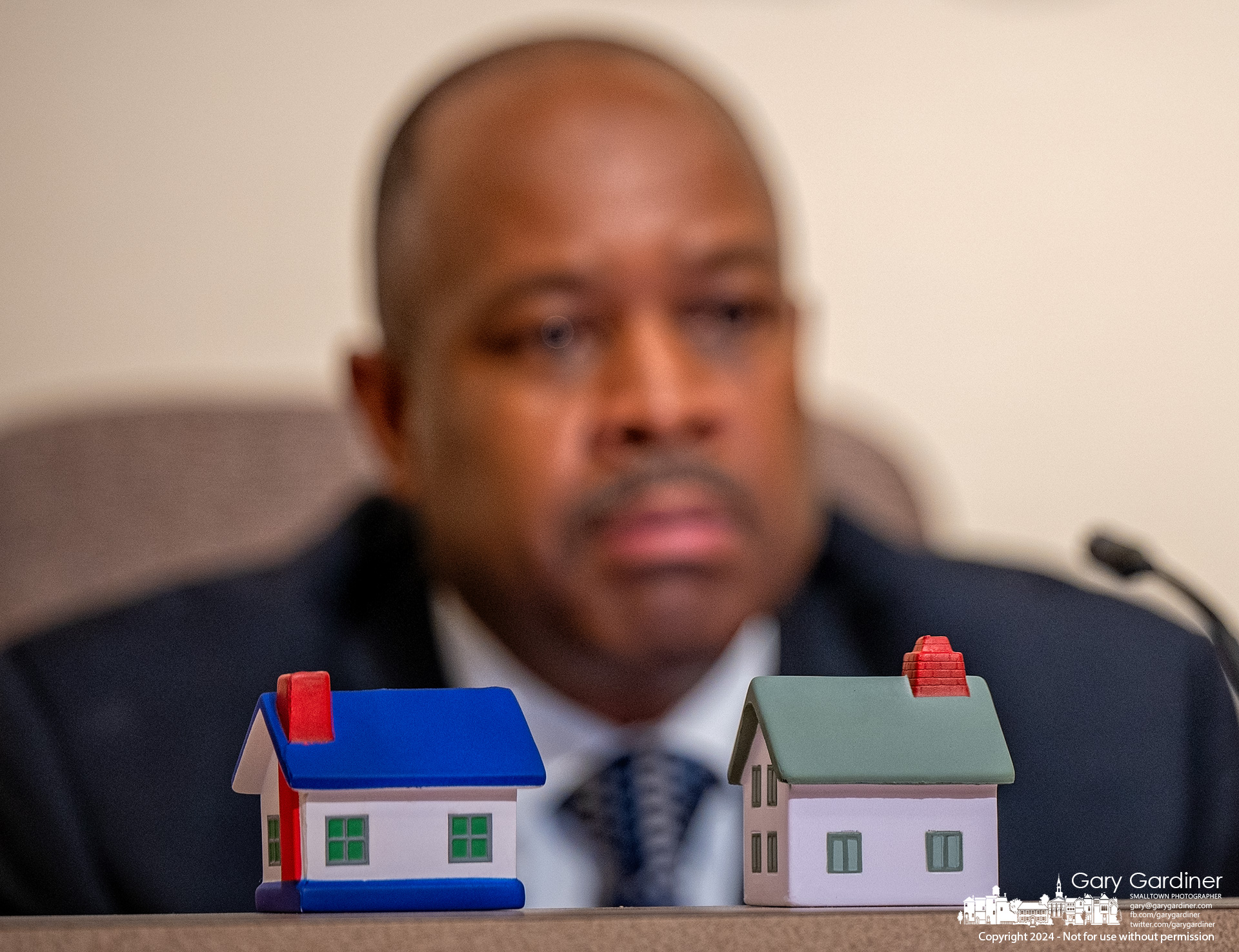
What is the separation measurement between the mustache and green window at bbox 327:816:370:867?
446mm

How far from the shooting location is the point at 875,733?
0.62 metres

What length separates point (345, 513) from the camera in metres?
1.25

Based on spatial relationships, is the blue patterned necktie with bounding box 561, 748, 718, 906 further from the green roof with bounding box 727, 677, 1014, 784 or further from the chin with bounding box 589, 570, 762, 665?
the green roof with bounding box 727, 677, 1014, 784

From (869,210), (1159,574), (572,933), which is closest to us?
(572,933)

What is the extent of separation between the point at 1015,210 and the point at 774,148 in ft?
0.87

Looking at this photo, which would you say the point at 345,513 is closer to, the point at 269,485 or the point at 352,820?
the point at 269,485

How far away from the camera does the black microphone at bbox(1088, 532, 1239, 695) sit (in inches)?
27.7

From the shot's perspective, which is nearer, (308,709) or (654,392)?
(308,709)

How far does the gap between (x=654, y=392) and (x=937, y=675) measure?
423 millimetres

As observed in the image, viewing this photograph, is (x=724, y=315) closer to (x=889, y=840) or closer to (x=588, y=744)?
(x=588, y=744)

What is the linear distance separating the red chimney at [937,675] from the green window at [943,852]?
6 cm

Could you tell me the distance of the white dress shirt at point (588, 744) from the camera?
941 mm

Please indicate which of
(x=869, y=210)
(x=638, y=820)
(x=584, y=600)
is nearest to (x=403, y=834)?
(x=638, y=820)

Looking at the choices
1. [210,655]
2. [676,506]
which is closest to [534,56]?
[676,506]
